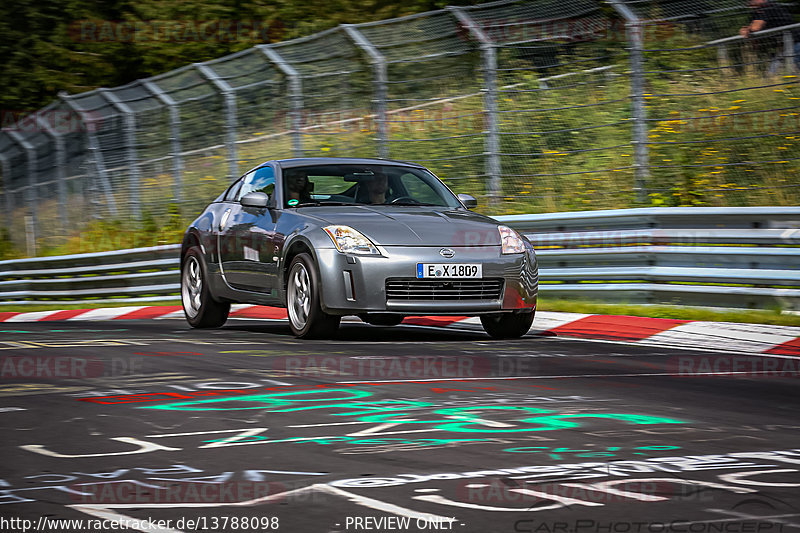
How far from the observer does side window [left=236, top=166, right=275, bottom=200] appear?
10492 mm

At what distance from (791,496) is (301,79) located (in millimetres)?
12739

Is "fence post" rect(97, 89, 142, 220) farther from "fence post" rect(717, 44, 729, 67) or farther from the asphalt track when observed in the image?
the asphalt track

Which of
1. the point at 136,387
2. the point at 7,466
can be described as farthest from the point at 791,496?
the point at 136,387

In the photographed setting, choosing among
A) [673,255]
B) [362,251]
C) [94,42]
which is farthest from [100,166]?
[94,42]

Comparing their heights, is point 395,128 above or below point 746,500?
above

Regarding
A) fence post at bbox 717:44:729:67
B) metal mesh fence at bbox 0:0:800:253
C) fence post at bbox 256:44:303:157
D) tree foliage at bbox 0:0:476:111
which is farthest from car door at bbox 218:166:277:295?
tree foliage at bbox 0:0:476:111

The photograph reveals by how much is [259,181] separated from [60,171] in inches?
531

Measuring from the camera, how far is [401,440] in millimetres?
5047

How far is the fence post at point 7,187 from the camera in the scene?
24.4m

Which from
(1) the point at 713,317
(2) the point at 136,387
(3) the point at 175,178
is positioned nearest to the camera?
(2) the point at 136,387

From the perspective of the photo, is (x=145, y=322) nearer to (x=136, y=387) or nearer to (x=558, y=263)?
(x=558, y=263)

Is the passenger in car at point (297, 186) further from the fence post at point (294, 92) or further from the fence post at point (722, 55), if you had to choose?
the fence post at point (294, 92)

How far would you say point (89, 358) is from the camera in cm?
829

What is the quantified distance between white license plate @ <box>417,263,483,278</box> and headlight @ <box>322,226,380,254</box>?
0.35 meters
